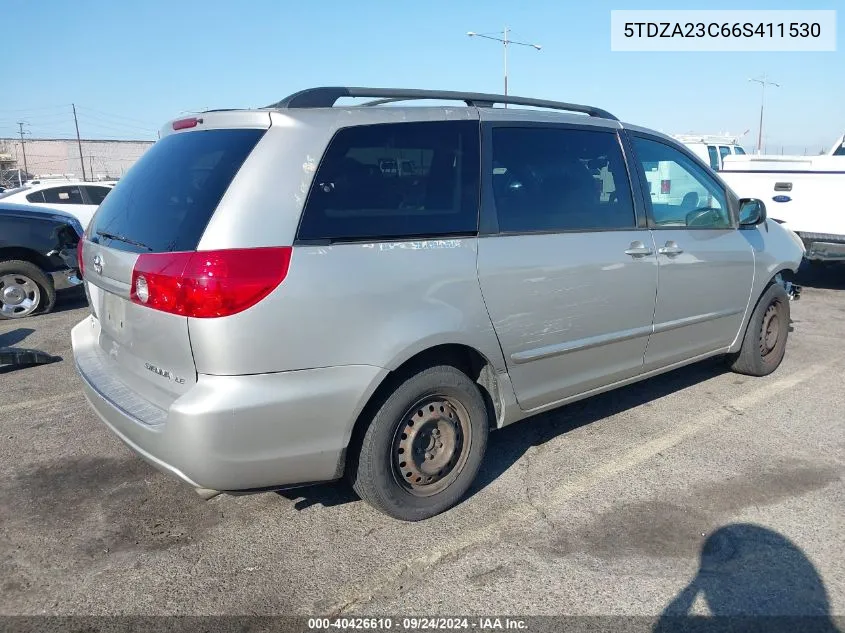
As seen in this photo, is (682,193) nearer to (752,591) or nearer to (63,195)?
(752,591)

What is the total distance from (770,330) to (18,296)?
25.1ft

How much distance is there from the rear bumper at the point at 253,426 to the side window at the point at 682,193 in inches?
92.2

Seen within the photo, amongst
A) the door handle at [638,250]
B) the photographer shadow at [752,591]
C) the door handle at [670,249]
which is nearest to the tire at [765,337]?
the door handle at [670,249]

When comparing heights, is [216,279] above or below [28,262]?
above

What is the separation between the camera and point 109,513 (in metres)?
3.20

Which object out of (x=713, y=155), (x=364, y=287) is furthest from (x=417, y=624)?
(x=713, y=155)

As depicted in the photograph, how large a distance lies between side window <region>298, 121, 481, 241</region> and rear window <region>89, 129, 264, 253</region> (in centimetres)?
35

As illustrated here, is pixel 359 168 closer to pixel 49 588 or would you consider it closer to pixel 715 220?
pixel 49 588

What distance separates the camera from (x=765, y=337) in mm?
5219

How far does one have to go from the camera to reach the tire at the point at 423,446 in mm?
2904

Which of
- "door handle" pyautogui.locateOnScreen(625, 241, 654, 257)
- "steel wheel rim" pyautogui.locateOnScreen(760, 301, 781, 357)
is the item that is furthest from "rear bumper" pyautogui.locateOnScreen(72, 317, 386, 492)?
"steel wheel rim" pyautogui.locateOnScreen(760, 301, 781, 357)

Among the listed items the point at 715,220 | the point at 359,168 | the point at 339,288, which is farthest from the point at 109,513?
the point at 715,220

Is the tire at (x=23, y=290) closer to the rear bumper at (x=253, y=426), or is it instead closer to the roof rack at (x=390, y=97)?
the rear bumper at (x=253, y=426)

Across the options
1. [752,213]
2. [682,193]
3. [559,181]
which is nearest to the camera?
[559,181]
